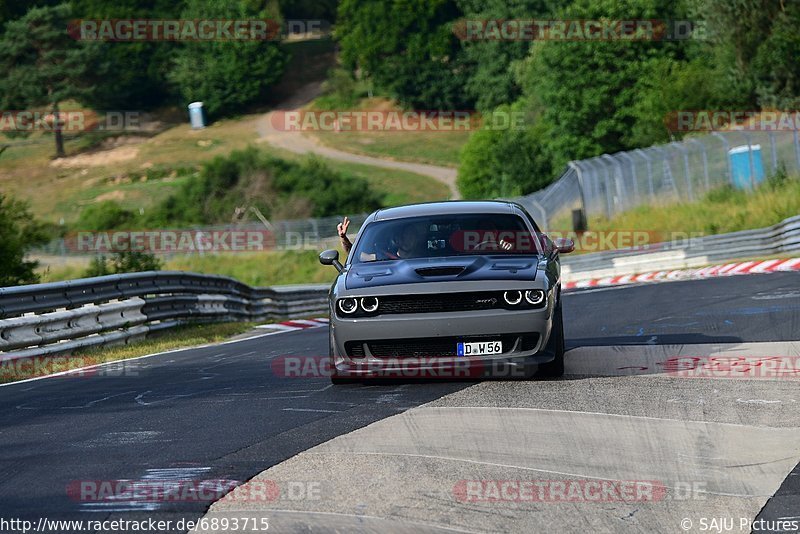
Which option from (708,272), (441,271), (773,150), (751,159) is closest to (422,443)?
(441,271)

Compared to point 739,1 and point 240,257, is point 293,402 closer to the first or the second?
point 739,1

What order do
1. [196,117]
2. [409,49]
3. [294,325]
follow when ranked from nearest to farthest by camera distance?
[294,325] < [196,117] < [409,49]

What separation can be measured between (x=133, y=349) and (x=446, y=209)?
656 cm

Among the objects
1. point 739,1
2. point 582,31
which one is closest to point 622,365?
point 739,1

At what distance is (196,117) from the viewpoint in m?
118

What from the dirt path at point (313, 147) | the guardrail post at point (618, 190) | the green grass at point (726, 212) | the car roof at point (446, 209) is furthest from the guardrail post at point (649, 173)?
the dirt path at point (313, 147)

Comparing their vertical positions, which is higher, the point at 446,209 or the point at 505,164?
the point at 446,209

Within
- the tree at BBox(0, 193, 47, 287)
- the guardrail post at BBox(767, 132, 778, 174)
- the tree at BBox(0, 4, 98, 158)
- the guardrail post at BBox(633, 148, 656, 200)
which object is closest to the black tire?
the tree at BBox(0, 193, 47, 287)

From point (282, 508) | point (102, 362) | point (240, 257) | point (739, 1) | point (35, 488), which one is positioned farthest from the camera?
point (240, 257)

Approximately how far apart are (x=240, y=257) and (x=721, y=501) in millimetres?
59862

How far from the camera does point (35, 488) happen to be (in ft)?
21.2

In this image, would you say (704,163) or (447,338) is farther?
(704,163)

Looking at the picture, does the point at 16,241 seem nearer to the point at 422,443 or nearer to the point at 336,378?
the point at 336,378

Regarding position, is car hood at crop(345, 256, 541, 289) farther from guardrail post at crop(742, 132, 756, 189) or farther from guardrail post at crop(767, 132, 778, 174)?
guardrail post at crop(742, 132, 756, 189)
